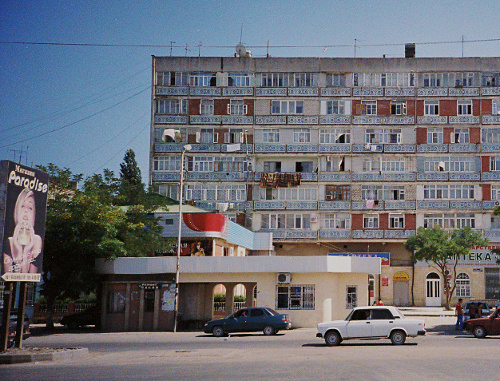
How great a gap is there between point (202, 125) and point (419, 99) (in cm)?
2094

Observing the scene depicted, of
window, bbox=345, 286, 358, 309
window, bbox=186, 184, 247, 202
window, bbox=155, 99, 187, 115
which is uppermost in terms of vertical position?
window, bbox=155, 99, 187, 115

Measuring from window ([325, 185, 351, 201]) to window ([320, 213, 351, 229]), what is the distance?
156 centimetres

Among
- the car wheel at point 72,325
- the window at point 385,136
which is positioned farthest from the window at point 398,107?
the car wheel at point 72,325

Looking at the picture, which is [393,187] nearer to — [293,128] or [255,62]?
[293,128]

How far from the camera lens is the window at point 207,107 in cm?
6191

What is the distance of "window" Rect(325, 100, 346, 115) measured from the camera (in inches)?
2422

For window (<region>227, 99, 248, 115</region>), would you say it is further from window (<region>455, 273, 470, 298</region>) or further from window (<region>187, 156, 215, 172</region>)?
window (<region>455, 273, 470, 298</region>)

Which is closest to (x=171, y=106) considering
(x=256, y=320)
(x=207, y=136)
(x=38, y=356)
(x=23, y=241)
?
(x=207, y=136)

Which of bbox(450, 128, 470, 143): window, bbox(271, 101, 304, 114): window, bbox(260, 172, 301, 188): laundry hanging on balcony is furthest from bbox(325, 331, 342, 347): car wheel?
bbox(450, 128, 470, 143): window

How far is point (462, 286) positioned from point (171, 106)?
32138 millimetres

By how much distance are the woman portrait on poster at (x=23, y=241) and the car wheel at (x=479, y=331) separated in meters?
19.3

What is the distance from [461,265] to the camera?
58594 millimetres

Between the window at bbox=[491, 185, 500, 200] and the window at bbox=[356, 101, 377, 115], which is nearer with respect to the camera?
the window at bbox=[491, 185, 500, 200]

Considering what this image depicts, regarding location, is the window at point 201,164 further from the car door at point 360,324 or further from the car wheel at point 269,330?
the car door at point 360,324
